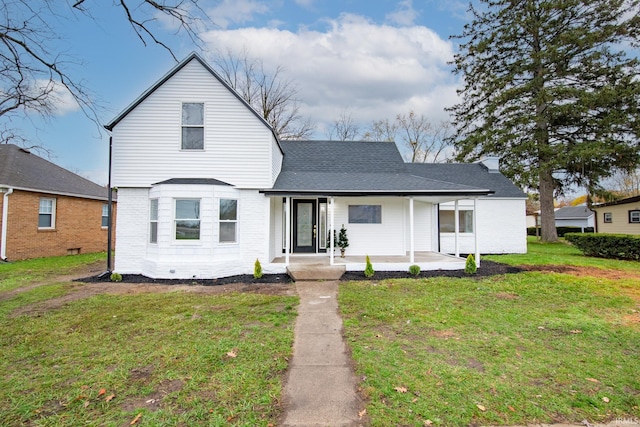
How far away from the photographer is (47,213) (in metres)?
15.5

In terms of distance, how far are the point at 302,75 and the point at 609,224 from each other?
27.1 m

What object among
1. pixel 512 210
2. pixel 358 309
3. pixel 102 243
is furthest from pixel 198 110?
pixel 512 210

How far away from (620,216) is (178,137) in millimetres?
30813

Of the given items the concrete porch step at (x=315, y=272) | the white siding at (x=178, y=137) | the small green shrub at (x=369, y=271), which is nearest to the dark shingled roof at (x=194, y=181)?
the white siding at (x=178, y=137)

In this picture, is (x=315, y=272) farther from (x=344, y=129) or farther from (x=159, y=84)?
(x=344, y=129)

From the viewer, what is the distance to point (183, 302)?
23.4ft

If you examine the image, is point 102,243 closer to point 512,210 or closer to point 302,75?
point 302,75

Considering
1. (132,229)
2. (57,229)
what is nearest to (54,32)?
(132,229)

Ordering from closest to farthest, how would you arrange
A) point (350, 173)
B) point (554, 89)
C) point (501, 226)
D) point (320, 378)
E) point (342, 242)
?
1. point (320, 378)
2. point (342, 242)
3. point (350, 173)
4. point (501, 226)
5. point (554, 89)

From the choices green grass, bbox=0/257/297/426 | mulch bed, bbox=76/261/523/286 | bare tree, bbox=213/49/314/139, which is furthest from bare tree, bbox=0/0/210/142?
bare tree, bbox=213/49/314/139

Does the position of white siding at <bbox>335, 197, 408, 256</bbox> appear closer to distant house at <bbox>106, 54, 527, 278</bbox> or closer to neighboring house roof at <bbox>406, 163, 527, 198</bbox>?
distant house at <bbox>106, 54, 527, 278</bbox>

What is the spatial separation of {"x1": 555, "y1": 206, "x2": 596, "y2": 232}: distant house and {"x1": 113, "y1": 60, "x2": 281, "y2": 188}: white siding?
1911 inches

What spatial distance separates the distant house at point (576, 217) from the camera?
42.1m

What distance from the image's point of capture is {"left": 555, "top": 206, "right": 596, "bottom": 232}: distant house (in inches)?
1659
